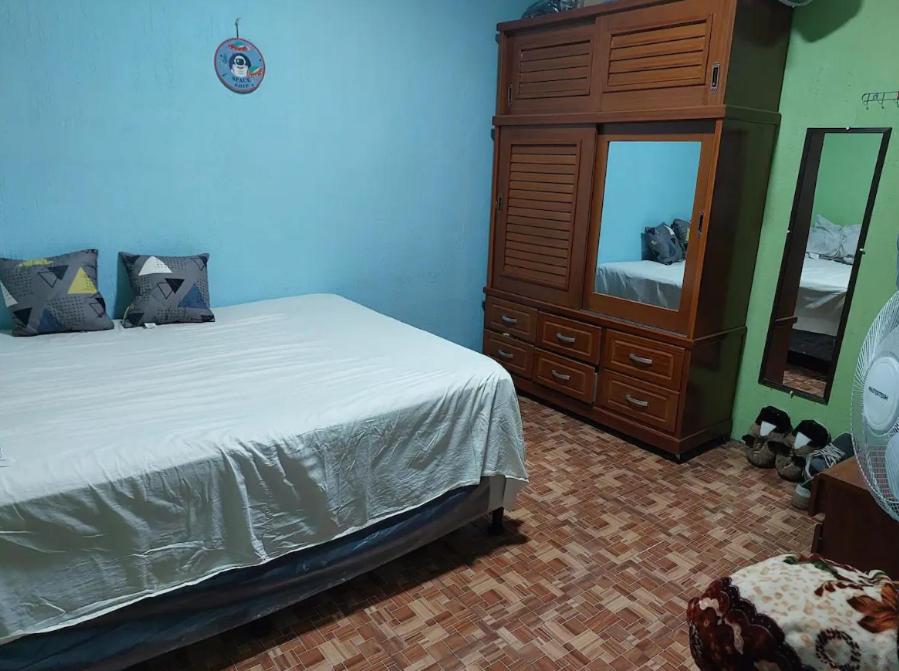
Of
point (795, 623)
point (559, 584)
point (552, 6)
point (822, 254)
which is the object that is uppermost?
point (552, 6)

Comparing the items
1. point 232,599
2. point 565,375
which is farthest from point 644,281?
point 232,599

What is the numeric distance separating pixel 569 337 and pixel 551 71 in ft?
4.64

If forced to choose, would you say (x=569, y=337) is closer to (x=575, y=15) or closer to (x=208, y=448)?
(x=575, y=15)

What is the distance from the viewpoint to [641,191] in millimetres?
2936

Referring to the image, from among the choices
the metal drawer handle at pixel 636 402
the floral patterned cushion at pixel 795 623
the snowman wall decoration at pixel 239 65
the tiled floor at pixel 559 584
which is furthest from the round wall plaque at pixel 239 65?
the floral patterned cushion at pixel 795 623

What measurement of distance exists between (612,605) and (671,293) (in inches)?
57.9

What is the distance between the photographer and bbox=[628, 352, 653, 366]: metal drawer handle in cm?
297

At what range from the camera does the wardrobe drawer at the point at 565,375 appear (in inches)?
129

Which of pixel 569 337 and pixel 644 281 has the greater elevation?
pixel 644 281

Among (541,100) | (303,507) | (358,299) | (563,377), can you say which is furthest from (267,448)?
(541,100)

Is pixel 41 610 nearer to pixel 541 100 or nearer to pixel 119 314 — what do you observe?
pixel 119 314

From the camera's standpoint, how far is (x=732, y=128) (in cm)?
263

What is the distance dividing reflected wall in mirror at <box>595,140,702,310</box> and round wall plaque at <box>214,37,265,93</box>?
171cm

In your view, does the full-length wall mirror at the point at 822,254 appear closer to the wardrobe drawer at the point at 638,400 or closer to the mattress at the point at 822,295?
the mattress at the point at 822,295
